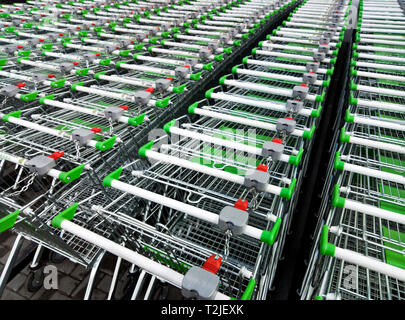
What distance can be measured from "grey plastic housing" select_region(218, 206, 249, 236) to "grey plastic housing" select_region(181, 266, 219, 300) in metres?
0.29

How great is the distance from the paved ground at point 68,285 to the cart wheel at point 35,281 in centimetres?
3

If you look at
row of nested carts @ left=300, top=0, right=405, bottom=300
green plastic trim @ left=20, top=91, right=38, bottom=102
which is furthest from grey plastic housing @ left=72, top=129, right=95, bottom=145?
row of nested carts @ left=300, top=0, right=405, bottom=300

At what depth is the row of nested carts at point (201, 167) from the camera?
1558 mm

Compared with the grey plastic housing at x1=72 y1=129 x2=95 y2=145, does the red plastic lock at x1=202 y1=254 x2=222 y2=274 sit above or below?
below

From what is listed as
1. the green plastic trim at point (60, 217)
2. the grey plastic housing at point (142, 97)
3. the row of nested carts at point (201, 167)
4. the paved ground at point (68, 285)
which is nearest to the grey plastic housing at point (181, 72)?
the row of nested carts at point (201, 167)

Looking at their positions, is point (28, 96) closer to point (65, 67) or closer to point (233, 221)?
point (65, 67)

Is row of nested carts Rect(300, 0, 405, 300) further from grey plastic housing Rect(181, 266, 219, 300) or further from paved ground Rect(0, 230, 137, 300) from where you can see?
paved ground Rect(0, 230, 137, 300)

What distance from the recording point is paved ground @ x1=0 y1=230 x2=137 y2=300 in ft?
8.63

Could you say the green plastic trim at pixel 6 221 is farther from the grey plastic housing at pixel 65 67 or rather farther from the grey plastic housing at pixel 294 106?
the grey plastic housing at pixel 65 67

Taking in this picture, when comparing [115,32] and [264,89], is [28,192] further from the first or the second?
[115,32]
